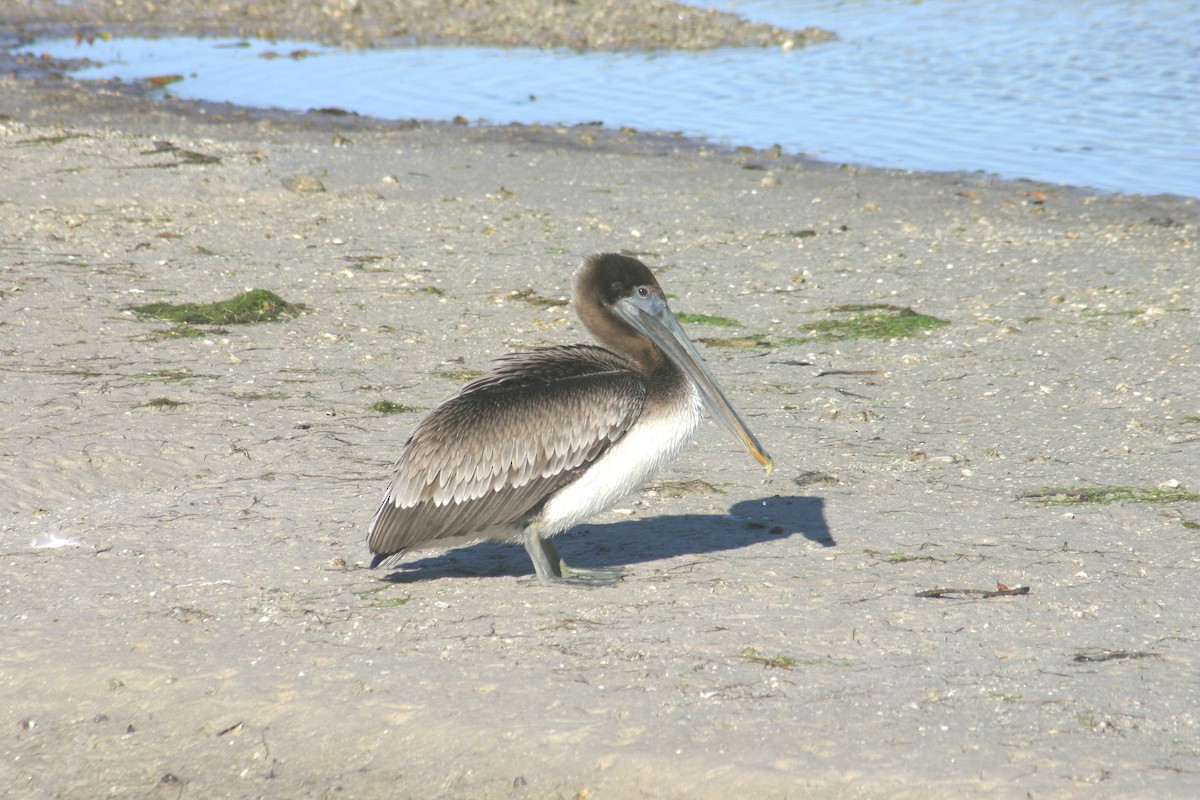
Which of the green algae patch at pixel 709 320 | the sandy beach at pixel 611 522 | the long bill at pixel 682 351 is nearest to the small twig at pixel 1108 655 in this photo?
the sandy beach at pixel 611 522

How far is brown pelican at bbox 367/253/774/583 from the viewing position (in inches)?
192

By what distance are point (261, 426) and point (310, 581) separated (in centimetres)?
175

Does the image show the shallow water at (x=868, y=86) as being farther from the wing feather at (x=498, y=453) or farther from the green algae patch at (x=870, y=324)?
the wing feather at (x=498, y=453)

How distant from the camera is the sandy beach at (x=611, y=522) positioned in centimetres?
387

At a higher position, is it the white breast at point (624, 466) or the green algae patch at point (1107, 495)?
the white breast at point (624, 466)

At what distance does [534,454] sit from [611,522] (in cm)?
108

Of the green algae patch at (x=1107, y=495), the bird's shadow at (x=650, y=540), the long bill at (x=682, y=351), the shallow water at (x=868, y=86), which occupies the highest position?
the shallow water at (x=868, y=86)

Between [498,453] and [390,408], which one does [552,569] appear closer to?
[498,453]

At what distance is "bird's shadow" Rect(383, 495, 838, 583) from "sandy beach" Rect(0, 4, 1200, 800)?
2 centimetres

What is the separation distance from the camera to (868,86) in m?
19.0

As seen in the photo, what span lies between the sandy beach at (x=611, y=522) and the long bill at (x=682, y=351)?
495 mm

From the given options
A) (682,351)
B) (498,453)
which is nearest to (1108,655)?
(682,351)

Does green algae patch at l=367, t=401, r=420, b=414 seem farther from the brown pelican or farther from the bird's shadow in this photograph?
the brown pelican

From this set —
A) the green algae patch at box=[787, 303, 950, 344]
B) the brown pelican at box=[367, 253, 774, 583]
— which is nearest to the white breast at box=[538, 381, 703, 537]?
the brown pelican at box=[367, 253, 774, 583]
